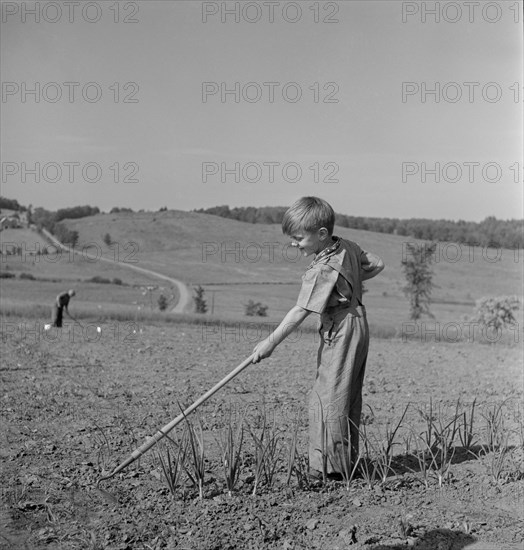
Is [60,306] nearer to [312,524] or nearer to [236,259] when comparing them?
[312,524]

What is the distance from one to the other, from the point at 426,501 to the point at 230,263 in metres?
43.1

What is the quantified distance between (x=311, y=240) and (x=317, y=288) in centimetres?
30

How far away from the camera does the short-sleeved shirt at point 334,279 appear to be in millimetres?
4453

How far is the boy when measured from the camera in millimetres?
4457

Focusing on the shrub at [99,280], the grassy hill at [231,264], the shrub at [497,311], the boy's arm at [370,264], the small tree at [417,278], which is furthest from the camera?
the grassy hill at [231,264]

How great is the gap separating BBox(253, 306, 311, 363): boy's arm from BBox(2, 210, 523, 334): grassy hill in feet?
92.2

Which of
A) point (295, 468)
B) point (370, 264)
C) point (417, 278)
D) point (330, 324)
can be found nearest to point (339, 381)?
point (330, 324)

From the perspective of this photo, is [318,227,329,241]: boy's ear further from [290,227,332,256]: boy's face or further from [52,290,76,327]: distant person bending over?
[52,290,76,327]: distant person bending over

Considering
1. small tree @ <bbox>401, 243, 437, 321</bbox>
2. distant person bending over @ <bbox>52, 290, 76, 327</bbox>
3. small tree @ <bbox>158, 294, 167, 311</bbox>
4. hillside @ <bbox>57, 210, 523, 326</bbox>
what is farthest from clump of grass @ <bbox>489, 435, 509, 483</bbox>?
hillside @ <bbox>57, 210, 523, 326</bbox>

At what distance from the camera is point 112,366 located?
10.5 meters

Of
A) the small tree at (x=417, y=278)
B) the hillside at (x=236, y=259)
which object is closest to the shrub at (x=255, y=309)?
the hillside at (x=236, y=259)

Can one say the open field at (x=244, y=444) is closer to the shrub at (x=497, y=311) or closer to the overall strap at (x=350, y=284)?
the overall strap at (x=350, y=284)

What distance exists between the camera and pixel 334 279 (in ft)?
14.7

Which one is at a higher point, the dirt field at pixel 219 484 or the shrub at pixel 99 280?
the shrub at pixel 99 280
